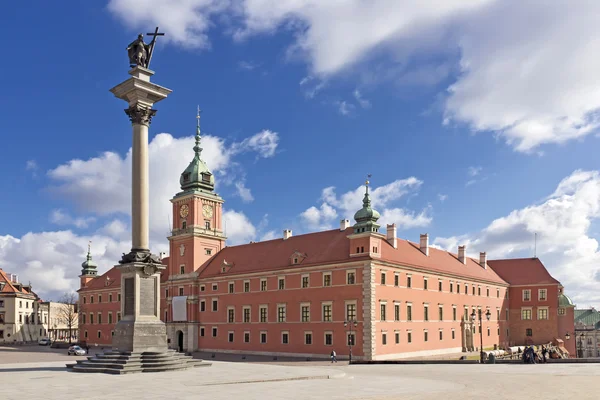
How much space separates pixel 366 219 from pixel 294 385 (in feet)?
101

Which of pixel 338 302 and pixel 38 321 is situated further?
pixel 38 321

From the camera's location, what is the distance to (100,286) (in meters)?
85.7

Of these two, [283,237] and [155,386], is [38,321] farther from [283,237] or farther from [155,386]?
[155,386]

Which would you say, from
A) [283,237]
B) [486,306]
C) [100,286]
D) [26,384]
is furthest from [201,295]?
[26,384]

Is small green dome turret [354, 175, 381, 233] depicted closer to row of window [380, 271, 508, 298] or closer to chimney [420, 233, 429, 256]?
row of window [380, 271, 508, 298]

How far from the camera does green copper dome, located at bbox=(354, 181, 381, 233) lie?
5266cm

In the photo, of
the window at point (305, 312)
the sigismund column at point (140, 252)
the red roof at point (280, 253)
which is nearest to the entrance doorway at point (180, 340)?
the red roof at point (280, 253)

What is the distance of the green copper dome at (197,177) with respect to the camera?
234ft

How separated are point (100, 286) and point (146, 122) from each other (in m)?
60.5

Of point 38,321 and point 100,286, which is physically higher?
point 100,286

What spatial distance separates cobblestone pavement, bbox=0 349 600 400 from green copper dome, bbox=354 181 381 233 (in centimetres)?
2343

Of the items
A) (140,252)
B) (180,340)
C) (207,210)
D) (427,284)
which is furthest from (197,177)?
(140,252)

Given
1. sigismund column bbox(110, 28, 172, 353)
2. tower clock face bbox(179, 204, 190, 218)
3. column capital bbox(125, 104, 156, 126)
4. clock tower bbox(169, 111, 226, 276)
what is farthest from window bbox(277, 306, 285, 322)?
column capital bbox(125, 104, 156, 126)

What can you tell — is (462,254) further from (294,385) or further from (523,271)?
(294,385)
